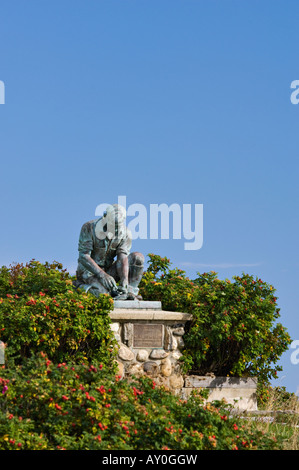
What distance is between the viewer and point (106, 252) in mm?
10836

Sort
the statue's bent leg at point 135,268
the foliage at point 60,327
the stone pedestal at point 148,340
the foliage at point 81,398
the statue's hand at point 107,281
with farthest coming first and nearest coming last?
the statue's bent leg at point 135,268, the statue's hand at point 107,281, the stone pedestal at point 148,340, the foliage at point 60,327, the foliage at point 81,398

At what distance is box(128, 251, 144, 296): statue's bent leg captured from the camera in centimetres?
1098

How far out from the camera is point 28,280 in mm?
11977

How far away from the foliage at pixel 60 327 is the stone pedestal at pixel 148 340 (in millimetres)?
488

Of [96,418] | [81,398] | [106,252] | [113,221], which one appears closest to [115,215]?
[113,221]

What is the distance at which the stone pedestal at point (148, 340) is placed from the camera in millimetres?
10195

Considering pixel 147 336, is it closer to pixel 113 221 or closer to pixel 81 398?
pixel 113 221

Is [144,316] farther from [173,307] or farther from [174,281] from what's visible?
[174,281]

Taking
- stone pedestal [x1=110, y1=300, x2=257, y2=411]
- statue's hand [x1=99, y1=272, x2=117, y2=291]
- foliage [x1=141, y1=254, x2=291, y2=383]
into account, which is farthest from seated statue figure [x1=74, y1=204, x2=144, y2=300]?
foliage [x1=141, y1=254, x2=291, y2=383]

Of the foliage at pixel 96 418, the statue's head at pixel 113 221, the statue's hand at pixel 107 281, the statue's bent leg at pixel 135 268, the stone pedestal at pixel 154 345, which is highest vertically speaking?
the statue's head at pixel 113 221

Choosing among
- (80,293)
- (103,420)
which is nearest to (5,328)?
(80,293)

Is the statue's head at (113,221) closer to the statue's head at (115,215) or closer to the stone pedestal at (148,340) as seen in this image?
the statue's head at (115,215)

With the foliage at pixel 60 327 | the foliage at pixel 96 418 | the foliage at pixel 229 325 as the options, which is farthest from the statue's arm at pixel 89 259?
the foliage at pixel 96 418

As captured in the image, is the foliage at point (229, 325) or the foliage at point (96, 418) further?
the foliage at point (229, 325)
